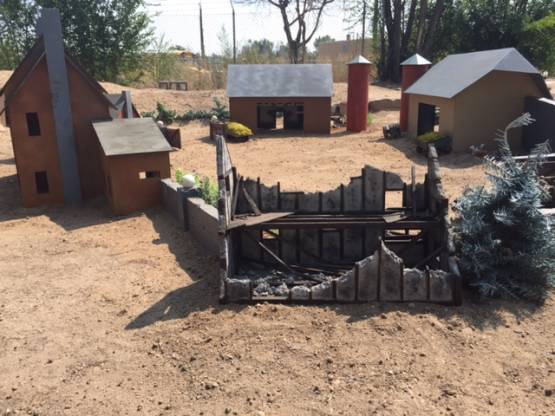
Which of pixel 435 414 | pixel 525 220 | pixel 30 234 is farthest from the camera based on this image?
pixel 30 234

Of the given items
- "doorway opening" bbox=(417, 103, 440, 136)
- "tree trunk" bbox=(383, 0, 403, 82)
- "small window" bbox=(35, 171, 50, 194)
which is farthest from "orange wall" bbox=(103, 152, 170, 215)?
"tree trunk" bbox=(383, 0, 403, 82)

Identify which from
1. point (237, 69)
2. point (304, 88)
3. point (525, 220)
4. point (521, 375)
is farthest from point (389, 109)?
point (521, 375)

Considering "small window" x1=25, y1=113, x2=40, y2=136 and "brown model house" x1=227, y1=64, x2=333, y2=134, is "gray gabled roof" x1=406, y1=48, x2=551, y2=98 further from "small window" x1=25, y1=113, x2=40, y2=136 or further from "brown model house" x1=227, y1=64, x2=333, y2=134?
"small window" x1=25, y1=113, x2=40, y2=136

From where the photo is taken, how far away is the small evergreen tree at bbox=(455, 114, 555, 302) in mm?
6434

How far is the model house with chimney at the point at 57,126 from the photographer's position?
12477 millimetres

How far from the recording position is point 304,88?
78.5 ft

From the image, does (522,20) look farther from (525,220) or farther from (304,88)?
(525,220)

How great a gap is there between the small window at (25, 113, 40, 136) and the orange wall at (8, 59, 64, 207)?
0.12 metres

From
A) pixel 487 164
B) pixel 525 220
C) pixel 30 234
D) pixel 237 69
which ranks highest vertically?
pixel 237 69

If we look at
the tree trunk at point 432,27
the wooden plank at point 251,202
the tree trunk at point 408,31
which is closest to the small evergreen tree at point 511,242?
the wooden plank at point 251,202

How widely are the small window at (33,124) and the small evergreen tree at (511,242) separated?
407 inches

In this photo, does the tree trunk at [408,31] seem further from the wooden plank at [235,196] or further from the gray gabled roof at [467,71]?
the wooden plank at [235,196]

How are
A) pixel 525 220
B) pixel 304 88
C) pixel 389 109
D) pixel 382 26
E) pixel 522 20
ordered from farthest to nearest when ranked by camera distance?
pixel 382 26 < pixel 522 20 < pixel 389 109 < pixel 304 88 < pixel 525 220

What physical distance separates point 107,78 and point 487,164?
3508 centimetres
